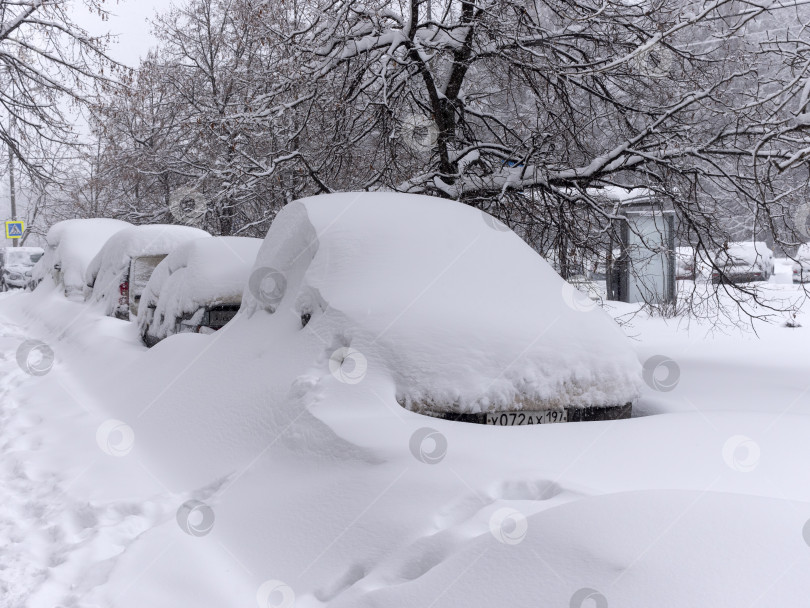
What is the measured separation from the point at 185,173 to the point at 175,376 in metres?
13.5

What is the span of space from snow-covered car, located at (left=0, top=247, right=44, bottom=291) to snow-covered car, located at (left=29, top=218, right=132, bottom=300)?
1045cm

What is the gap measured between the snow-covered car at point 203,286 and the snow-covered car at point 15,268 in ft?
66.9

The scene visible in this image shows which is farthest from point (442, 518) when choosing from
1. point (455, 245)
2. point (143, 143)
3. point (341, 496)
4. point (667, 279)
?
point (143, 143)

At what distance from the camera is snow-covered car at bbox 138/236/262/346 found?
731 centimetres

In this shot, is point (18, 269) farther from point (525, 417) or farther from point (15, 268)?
point (525, 417)

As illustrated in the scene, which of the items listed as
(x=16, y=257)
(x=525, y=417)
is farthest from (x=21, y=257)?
(x=525, y=417)

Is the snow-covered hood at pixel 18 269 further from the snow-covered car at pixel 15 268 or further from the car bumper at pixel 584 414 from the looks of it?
the car bumper at pixel 584 414

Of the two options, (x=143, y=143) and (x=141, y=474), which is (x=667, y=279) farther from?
(x=143, y=143)

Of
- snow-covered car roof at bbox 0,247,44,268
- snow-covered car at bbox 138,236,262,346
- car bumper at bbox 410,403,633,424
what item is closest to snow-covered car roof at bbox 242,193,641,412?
car bumper at bbox 410,403,633,424

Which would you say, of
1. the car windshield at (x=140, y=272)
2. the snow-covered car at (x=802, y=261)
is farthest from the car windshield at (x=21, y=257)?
the snow-covered car at (x=802, y=261)

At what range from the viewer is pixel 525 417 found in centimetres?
414

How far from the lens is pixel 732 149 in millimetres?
7691

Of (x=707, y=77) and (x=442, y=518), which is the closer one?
(x=442, y=518)

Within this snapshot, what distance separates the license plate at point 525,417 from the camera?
4051 millimetres
